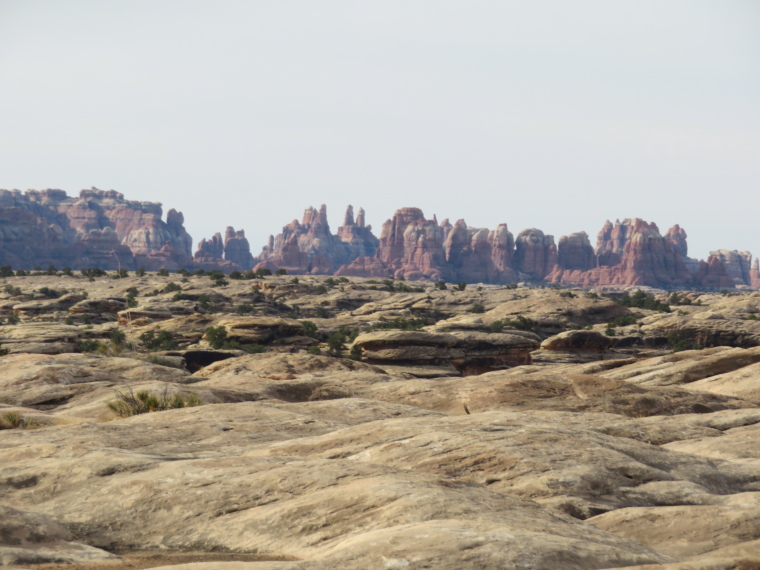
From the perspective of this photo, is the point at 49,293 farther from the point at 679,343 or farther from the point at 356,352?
the point at 679,343

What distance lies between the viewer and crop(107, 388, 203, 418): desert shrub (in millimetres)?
21156

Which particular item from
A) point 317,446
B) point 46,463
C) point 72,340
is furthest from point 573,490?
point 72,340

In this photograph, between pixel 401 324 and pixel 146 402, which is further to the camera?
pixel 401 324

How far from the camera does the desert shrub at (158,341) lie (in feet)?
192

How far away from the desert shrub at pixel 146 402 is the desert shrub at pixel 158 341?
36.5m

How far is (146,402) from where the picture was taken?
2145 centimetres

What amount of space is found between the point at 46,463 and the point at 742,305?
91030mm

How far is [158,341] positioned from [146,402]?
39300 millimetres

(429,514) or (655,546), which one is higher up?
(429,514)

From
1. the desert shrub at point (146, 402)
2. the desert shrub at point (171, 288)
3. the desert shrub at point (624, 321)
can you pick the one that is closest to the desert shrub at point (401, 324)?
the desert shrub at point (624, 321)

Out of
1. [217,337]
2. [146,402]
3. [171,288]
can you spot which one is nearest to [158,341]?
[217,337]

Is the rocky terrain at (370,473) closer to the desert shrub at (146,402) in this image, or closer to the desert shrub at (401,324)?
the desert shrub at (146,402)

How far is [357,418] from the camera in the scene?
65.2 feet

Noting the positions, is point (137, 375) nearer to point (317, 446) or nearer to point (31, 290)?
point (317, 446)
